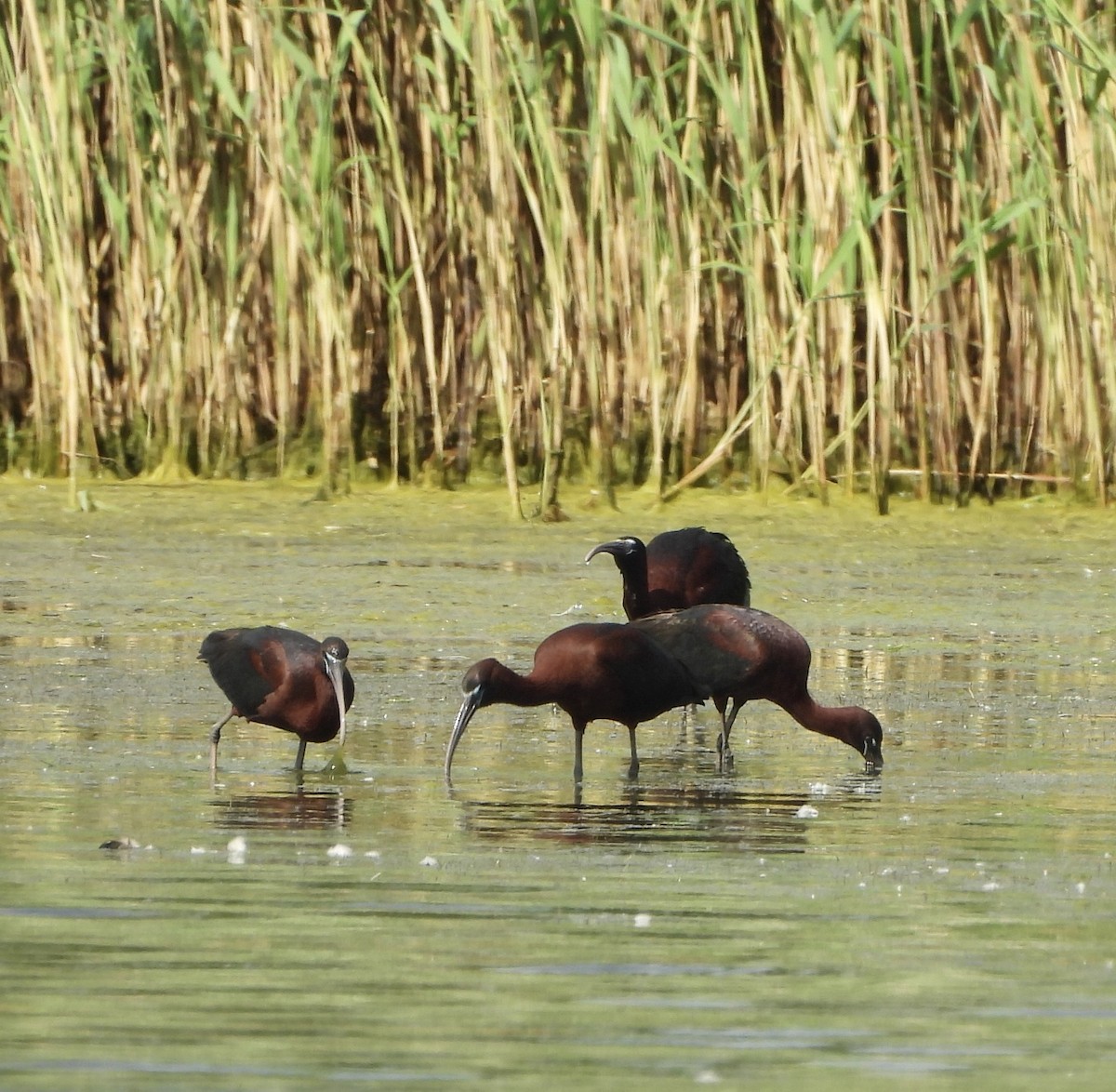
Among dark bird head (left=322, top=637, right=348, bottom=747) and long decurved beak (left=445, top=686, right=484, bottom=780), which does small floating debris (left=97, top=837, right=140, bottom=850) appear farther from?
dark bird head (left=322, top=637, right=348, bottom=747)

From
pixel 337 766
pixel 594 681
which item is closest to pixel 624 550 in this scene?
pixel 594 681

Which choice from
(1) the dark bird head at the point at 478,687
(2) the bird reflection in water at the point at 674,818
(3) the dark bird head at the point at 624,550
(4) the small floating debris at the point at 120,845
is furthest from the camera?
(3) the dark bird head at the point at 624,550

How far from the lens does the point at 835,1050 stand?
3281 millimetres

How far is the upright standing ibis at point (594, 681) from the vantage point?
20.9 feet

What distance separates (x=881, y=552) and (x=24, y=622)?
3534 millimetres

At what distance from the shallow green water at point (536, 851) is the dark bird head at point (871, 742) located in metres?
0.07

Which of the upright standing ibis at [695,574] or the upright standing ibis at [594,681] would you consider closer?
the upright standing ibis at [594,681]

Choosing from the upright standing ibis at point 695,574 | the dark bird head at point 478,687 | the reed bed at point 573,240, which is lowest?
the dark bird head at point 478,687

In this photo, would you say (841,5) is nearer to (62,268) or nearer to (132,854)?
(62,268)

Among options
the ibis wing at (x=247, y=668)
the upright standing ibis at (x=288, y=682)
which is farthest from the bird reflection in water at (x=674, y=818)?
the ibis wing at (x=247, y=668)

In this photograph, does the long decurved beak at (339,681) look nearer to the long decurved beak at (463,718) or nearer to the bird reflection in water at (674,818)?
the long decurved beak at (463,718)

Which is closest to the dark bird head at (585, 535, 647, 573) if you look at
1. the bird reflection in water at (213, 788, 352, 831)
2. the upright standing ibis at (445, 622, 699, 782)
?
the upright standing ibis at (445, 622, 699, 782)

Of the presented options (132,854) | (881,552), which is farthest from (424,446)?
(132,854)

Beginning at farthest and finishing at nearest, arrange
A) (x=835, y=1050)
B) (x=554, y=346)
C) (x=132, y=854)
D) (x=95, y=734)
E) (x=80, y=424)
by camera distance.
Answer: (x=80, y=424)
(x=554, y=346)
(x=95, y=734)
(x=132, y=854)
(x=835, y=1050)
